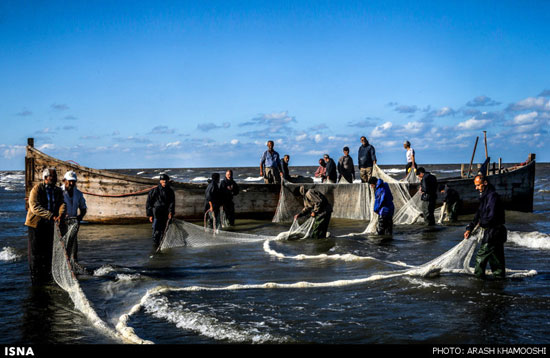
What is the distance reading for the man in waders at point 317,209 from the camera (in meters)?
10.9

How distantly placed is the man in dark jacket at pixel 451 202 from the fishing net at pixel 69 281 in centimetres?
1203

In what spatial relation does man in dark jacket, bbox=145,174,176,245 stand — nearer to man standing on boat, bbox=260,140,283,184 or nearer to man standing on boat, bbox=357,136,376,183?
man standing on boat, bbox=260,140,283,184

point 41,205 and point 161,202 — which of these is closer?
point 41,205

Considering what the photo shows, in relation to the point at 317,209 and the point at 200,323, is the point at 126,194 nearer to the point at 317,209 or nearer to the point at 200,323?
the point at 317,209

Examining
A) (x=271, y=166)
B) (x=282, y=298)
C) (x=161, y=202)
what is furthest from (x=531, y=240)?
(x=161, y=202)

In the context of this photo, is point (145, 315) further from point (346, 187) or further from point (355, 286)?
point (346, 187)

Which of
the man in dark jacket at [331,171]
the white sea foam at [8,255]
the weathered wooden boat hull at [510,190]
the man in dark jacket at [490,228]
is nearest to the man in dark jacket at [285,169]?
the man in dark jacket at [331,171]

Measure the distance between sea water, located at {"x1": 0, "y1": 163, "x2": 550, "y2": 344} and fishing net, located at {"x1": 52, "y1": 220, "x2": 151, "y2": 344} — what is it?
106 millimetres

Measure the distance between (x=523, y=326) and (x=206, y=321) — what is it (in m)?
3.59

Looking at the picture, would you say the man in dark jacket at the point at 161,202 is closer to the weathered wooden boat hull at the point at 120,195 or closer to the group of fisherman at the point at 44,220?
the group of fisherman at the point at 44,220

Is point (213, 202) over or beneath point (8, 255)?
over

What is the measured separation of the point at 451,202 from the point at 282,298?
10.8 meters

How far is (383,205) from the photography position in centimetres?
1163

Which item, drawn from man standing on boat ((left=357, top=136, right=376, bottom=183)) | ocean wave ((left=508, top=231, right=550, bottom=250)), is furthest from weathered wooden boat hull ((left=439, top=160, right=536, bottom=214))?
ocean wave ((left=508, top=231, right=550, bottom=250))
